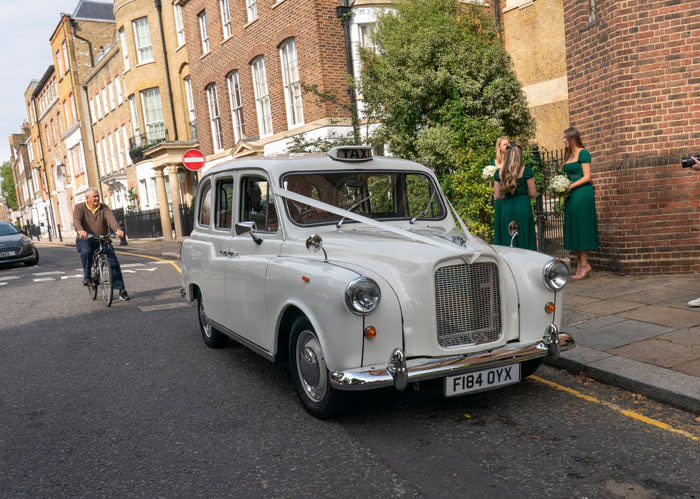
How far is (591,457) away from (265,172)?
126 inches

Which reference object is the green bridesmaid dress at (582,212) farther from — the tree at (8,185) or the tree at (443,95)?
the tree at (8,185)

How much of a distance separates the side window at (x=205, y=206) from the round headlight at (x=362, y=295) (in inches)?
113

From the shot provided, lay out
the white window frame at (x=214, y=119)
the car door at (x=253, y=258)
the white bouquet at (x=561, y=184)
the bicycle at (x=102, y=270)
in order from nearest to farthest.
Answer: the car door at (x=253, y=258) → the white bouquet at (x=561, y=184) → the bicycle at (x=102, y=270) → the white window frame at (x=214, y=119)

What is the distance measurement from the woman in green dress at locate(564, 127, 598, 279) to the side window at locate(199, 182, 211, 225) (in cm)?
483

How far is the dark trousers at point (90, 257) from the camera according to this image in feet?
30.9

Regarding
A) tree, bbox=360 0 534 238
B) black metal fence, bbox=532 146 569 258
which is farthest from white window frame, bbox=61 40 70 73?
black metal fence, bbox=532 146 569 258

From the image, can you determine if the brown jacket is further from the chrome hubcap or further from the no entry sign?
the chrome hubcap

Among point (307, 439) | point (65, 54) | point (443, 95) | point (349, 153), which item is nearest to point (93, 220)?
point (349, 153)

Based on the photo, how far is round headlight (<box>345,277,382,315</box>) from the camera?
3.43 m

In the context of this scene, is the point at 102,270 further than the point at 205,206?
Yes

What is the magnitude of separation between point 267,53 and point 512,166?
13.0 m

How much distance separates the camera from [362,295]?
11.4 feet

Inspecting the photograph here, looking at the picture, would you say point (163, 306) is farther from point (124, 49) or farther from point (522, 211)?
point (124, 49)

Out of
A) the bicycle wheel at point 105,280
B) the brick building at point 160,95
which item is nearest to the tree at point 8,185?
the brick building at point 160,95
